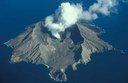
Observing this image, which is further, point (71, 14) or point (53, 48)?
point (71, 14)

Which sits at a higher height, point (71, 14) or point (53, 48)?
point (71, 14)

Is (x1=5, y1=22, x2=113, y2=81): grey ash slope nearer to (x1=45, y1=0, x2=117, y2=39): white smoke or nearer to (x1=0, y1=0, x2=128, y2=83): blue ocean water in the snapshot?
(x1=0, y1=0, x2=128, y2=83): blue ocean water

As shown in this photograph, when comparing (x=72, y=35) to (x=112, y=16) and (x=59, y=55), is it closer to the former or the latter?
(x=59, y=55)

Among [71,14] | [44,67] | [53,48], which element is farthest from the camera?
[71,14]

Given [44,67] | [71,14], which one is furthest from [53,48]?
[71,14]

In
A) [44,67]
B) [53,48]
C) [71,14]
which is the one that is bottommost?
[44,67]

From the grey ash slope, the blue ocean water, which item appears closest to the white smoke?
the grey ash slope

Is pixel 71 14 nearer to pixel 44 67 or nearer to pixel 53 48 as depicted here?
pixel 53 48

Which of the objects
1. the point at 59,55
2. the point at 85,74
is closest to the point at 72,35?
the point at 59,55
